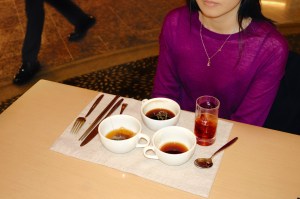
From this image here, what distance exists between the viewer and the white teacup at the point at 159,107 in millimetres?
1127

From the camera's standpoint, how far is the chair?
4.22 ft

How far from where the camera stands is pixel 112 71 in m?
2.90

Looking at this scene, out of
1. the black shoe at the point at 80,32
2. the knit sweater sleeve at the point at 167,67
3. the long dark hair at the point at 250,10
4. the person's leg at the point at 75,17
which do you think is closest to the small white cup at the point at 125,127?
the knit sweater sleeve at the point at 167,67

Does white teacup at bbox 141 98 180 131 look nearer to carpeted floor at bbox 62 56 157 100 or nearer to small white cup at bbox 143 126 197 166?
small white cup at bbox 143 126 197 166

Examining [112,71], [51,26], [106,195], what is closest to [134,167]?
[106,195]

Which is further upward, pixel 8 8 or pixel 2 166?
pixel 2 166

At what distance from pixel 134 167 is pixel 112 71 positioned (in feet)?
6.39

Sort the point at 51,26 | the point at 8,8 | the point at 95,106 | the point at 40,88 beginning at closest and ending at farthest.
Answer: the point at 95,106, the point at 40,88, the point at 51,26, the point at 8,8

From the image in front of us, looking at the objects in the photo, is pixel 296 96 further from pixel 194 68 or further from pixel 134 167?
pixel 134 167

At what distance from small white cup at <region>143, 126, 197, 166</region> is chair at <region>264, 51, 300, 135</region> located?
46 cm

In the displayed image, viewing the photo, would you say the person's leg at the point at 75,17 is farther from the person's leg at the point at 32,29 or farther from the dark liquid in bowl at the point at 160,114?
the dark liquid in bowl at the point at 160,114

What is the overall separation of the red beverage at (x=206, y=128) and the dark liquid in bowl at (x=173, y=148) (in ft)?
0.23

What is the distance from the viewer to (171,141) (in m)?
1.09

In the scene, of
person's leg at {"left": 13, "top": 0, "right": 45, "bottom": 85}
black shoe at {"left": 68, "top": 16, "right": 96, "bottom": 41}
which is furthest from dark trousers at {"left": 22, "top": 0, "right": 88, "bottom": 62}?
black shoe at {"left": 68, "top": 16, "right": 96, "bottom": 41}
